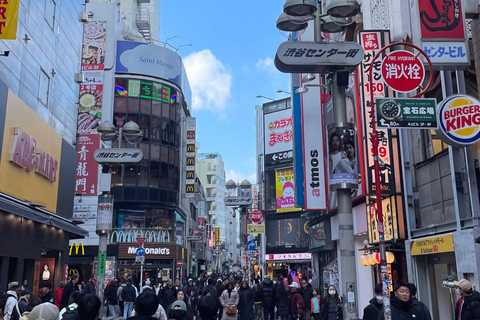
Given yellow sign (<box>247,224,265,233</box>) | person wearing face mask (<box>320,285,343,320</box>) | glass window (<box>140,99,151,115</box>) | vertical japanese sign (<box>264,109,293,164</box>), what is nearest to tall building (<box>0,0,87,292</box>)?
person wearing face mask (<box>320,285,343,320</box>)

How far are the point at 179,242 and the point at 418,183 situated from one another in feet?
119

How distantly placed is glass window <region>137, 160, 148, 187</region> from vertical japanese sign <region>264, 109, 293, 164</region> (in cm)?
1212

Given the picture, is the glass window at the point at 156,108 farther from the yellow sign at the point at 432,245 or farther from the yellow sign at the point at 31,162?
the yellow sign at the point at 432,245

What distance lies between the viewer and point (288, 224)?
4825 cm

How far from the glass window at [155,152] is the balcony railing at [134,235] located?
717cm

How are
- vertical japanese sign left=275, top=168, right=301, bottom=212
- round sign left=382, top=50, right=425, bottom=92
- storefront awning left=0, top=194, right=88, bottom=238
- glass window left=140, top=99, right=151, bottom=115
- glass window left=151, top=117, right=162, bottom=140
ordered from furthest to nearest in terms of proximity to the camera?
glass window left=151, top=117, right=162, bottom=140 → glass window left=140, top=99, right=151, bottom=115 → vertical japanese sign left=275, top=168, right=301, bottom=212 → storefront awning left=0, top=194, right=88, bottom=238 → round sign left=382, top=50, right=425, bottom=92

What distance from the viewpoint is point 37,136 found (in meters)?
20.5

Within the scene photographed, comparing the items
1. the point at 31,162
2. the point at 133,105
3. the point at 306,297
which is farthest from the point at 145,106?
the point at 306,297

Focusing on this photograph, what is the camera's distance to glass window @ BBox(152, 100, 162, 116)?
164 feet

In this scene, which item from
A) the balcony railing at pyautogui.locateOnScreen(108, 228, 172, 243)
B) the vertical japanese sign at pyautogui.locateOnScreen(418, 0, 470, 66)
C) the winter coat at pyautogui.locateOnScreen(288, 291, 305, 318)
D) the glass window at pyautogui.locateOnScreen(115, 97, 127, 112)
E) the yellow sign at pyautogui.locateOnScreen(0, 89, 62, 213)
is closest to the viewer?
the vertical japanese sign at pyautogui.locateOnScreen(418, 0, 470, 66)

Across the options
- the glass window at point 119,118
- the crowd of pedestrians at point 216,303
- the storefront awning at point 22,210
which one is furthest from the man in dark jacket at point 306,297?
the glass window at point 119,118

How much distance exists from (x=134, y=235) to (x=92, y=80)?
49.8 feet

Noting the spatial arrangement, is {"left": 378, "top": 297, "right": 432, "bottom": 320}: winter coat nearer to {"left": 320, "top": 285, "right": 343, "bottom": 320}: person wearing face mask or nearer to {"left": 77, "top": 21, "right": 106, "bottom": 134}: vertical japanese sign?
{"left": 320, "top": 285, "right": 343, "bottom": 320}: person wearing face mask

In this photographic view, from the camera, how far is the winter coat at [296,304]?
15.6 meters
